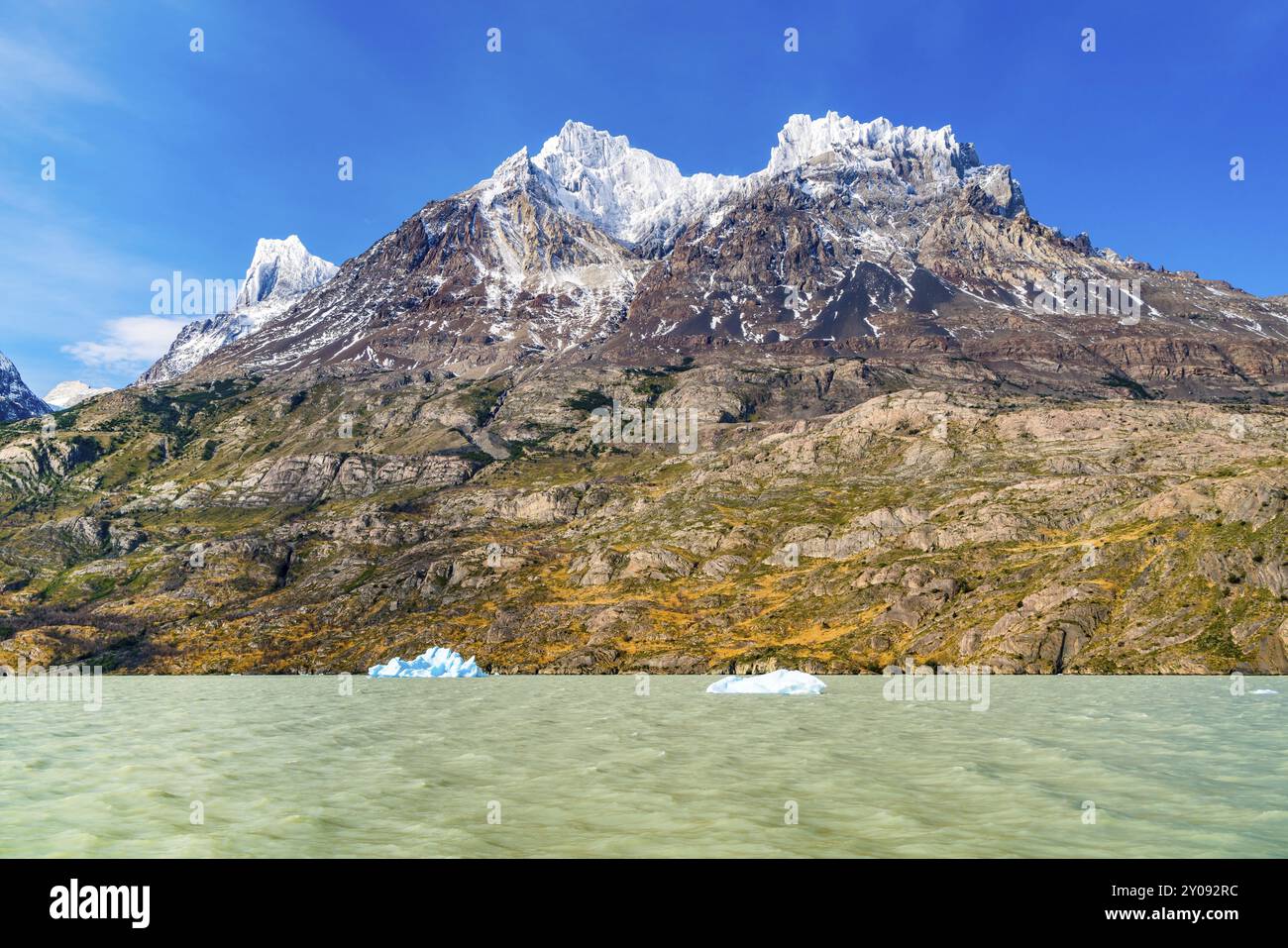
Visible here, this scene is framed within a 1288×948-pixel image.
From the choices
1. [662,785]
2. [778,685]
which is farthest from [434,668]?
[662,785]

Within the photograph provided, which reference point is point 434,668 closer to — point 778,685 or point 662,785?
point 778,685

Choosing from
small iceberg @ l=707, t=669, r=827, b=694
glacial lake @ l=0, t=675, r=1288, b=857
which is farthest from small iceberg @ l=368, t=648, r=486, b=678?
glacial lake @ l=0, t=675, r=1288, b=857

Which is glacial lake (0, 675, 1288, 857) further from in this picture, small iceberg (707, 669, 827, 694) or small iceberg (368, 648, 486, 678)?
small iceberg (368, 648, 486, 678)

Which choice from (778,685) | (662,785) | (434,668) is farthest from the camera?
(434,668)

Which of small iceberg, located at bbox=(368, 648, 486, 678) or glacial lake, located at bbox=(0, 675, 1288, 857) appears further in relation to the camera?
small iceberg, located at bbox=(368, 648, 486, 678)

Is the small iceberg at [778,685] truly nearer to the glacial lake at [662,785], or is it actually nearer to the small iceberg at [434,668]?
the glacial lake at [662,785]

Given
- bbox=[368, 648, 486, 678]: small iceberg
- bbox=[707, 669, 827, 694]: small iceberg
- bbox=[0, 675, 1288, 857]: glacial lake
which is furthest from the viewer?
bbox=[368, 648, 486, 678]: small iceberg
